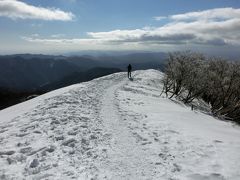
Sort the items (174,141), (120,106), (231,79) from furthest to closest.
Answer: (231,79), (120,106), (174,141)

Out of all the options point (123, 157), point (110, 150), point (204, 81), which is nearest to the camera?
point (123, 157)

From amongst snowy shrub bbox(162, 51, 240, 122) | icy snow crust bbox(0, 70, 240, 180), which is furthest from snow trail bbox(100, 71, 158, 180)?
snowy shrub bbox(162, 51, 240, 122)

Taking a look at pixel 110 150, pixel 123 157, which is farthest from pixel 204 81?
pixel 123 157

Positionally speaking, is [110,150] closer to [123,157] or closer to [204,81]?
[123,157]

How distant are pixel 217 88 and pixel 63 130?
130 feet

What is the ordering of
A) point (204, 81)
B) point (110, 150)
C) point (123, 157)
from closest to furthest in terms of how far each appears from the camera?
1. point (123, 157)
2. point (110, 150)
3. point (204, 81)

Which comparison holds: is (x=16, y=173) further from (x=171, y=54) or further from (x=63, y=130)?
(x=171, y=54)

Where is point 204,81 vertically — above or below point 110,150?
below

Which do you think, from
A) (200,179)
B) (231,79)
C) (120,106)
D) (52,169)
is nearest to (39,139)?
(52,169)

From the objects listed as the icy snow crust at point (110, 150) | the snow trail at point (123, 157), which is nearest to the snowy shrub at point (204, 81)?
the icy snow crust at point (110, 150)

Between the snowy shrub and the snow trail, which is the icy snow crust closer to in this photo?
the snow trail

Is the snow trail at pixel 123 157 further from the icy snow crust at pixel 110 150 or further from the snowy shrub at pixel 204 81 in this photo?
the snowy shrub at pixel 204 81

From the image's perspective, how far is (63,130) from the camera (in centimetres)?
1753

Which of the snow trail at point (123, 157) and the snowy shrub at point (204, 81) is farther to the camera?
the snowy shrub at point (204, 81)
